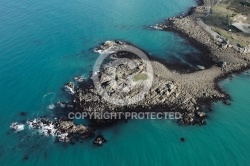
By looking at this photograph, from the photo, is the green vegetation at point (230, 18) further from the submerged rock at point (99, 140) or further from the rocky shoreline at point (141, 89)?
the submerged rock at point (99, 140)

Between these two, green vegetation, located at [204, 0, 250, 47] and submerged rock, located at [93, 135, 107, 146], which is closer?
submerged rock, located at [93, 135, 107, 146]

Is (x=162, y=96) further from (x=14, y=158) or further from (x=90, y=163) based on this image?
(x=14, y=158)

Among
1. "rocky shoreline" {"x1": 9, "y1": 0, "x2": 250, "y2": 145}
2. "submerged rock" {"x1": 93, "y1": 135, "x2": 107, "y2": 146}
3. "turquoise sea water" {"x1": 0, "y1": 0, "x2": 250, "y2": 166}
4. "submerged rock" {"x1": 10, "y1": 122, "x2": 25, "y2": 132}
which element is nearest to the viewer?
"turquoise sea water" {"x1": 0, "y1": 0, "x2": 250, "y2": 166}

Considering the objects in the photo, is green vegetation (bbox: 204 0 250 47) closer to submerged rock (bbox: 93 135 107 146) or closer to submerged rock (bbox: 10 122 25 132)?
submerged rock (bbox: 93 135 107 146)

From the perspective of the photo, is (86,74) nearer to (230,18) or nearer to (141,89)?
(141,89)

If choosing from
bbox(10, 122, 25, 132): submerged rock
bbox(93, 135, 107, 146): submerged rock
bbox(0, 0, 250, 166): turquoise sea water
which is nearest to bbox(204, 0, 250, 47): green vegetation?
bbox(0, 0, 250, 166): turquoise sea water

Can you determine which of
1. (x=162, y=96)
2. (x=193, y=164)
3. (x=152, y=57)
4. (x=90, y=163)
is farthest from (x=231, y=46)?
(x=90, y=163)

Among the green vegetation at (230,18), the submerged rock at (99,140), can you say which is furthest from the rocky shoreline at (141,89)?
the green vegetation at (230,18)

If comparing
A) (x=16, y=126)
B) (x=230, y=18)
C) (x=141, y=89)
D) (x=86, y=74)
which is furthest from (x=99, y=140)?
(x=230, y=18)
